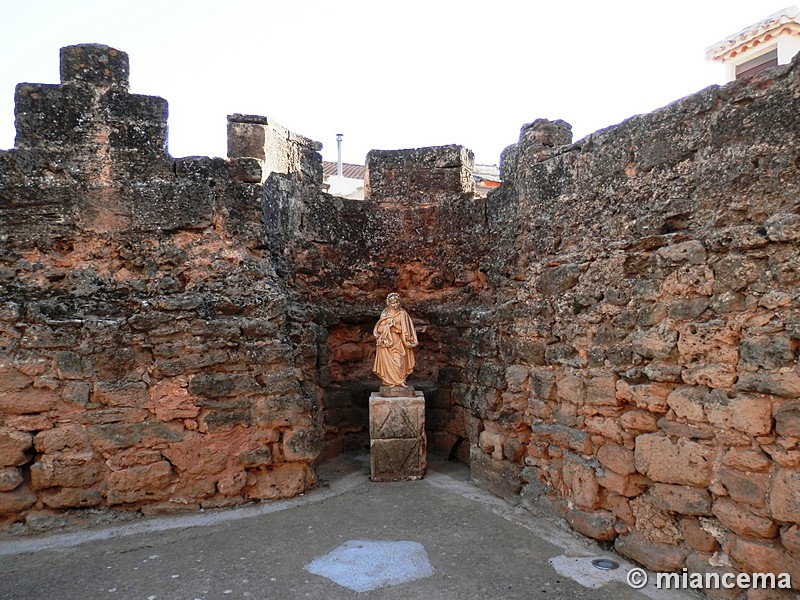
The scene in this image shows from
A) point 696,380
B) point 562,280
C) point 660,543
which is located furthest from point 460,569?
point 562,280

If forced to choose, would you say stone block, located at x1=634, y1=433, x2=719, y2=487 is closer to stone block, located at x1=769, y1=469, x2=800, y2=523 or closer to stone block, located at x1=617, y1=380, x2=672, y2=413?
stone block, located at x1=617, y1=380, x2=672, y2=413

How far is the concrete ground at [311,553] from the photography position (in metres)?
3.75

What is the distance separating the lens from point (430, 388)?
7.01 m

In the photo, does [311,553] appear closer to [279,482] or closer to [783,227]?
[279,482]

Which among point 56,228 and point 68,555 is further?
point 56,228

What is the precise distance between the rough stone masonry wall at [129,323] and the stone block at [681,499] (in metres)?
3.10

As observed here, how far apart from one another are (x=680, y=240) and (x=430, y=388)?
381 cm

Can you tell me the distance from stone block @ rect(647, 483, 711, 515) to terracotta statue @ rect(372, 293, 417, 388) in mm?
2941

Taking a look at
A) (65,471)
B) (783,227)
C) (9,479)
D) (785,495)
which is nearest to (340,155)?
(65,471)

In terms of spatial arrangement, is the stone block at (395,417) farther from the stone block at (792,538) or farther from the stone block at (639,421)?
the stone block at (792,538)

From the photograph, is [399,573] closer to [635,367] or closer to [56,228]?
[635,367]

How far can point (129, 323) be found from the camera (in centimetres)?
507

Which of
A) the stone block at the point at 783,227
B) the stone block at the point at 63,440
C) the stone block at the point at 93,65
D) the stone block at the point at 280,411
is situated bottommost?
the stone block at the point at 63,440

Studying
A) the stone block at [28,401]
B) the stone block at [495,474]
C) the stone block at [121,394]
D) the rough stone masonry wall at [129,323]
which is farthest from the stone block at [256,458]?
the stone block at [495,474]
